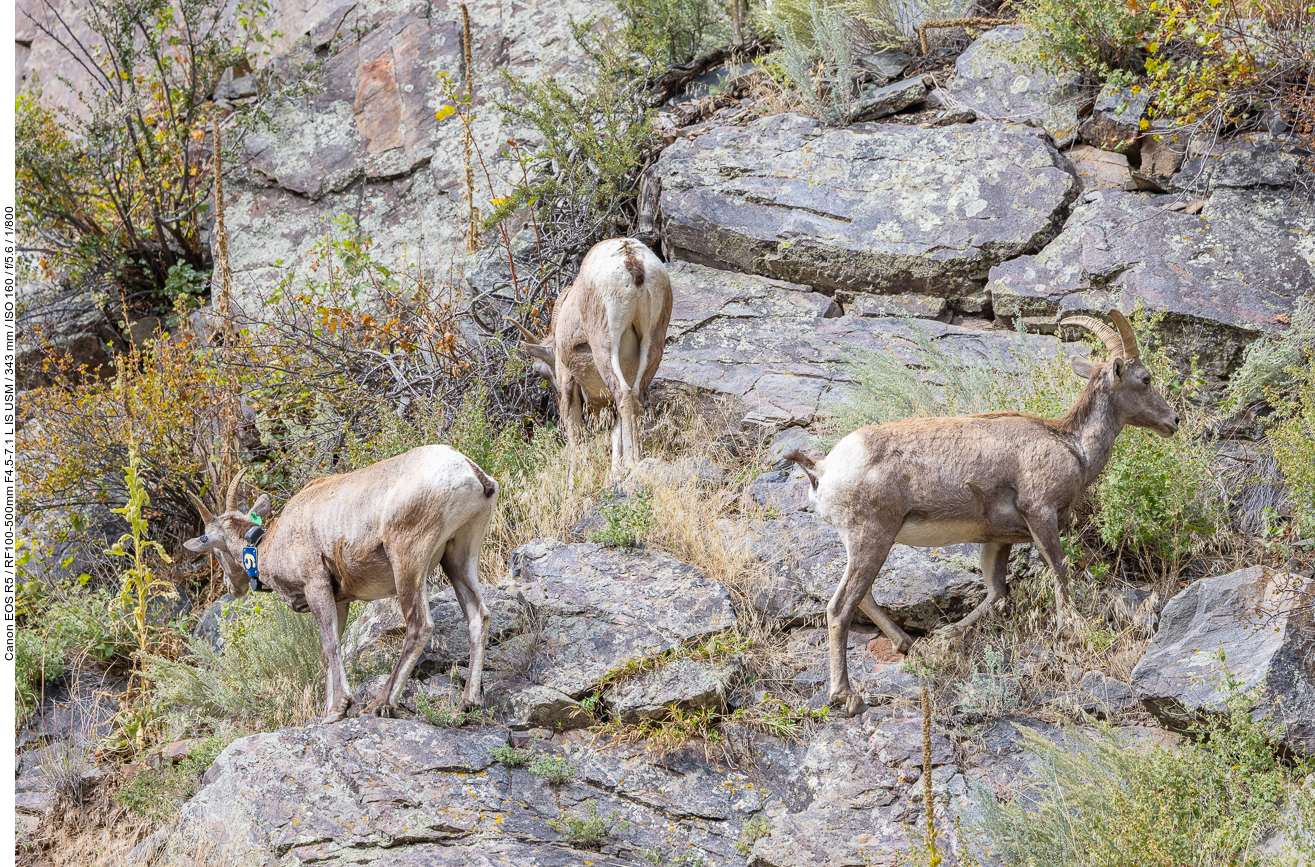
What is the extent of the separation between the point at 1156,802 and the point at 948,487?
2.03 m

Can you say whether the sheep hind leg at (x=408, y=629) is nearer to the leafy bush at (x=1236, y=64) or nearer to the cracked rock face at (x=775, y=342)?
the cracked rock face at (x=775, y=342)

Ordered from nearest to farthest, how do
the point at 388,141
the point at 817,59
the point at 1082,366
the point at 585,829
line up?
the point at 585,829, the point at 1082,366, the point at 817,59, the point at 388,141

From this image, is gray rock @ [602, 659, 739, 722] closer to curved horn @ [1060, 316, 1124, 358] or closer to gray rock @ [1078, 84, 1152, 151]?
curved horn @ [1060, 316, 1124, 358]

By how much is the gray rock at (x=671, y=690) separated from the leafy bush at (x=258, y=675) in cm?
211

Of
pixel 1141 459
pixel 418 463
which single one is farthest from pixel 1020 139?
pixel 418 463

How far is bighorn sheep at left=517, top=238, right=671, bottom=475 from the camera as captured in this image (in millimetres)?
9344

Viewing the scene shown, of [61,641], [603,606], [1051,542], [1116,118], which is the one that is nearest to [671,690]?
[603,606]

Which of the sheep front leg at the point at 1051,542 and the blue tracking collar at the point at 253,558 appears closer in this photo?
the sheep front leg at the point at 1051,542

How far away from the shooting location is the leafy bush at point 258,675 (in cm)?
783

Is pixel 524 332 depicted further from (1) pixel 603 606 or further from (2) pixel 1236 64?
(2) pixel 1236 64

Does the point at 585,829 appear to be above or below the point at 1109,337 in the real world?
below

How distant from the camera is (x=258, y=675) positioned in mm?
8117

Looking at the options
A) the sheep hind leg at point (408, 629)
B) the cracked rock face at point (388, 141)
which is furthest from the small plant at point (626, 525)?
the cracked rock face at point (388, 141)

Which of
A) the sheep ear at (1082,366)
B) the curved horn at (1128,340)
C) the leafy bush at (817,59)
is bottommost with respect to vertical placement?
the sheep ear at (1082,366)
